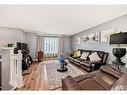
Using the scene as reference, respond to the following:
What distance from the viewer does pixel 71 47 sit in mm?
9008

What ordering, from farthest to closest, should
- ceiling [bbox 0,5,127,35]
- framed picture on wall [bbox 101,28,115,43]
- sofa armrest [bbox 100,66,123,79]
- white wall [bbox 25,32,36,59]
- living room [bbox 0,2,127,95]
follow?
1. white wall [bbox 25,32,36,59]
2. framed picture on wall [bbox 101,28,115,43]
3. ceiling [bbox 0,5,127,35]
4. living room [bbox 0,2,127,95]
5. sofa armrest [bbox 100,66,123,79]

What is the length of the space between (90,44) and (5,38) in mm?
4515

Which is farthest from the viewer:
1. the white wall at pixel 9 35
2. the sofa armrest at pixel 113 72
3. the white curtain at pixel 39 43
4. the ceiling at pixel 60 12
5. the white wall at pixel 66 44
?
the white wall at pixel 66 44

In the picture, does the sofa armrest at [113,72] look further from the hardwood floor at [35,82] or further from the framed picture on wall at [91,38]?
the framed picture on wall at [91,38]

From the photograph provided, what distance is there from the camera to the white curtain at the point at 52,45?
8.08 metres

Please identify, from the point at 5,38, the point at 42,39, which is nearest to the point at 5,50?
the point at 5,38

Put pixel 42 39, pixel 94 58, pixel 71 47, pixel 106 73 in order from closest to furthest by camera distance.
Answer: pixel 106 73, pixel 94 58, pixel 42 39, pixel 71 47

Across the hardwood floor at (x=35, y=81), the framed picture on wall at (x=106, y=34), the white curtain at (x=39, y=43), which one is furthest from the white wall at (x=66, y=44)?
the hardwood floor at (x=35, y=81)

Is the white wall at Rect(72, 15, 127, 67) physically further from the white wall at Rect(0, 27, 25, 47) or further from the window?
the white wall at Rect(0, 27, 25, 47)

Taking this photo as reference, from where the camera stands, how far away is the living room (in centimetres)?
220

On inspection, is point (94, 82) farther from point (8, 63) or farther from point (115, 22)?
point (115, 22)

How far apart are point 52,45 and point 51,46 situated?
11 centimetres

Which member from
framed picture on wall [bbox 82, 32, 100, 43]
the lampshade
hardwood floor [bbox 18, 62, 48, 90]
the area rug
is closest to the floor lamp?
the lampshade

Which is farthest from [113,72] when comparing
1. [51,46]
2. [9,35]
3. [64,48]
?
[64,48]
